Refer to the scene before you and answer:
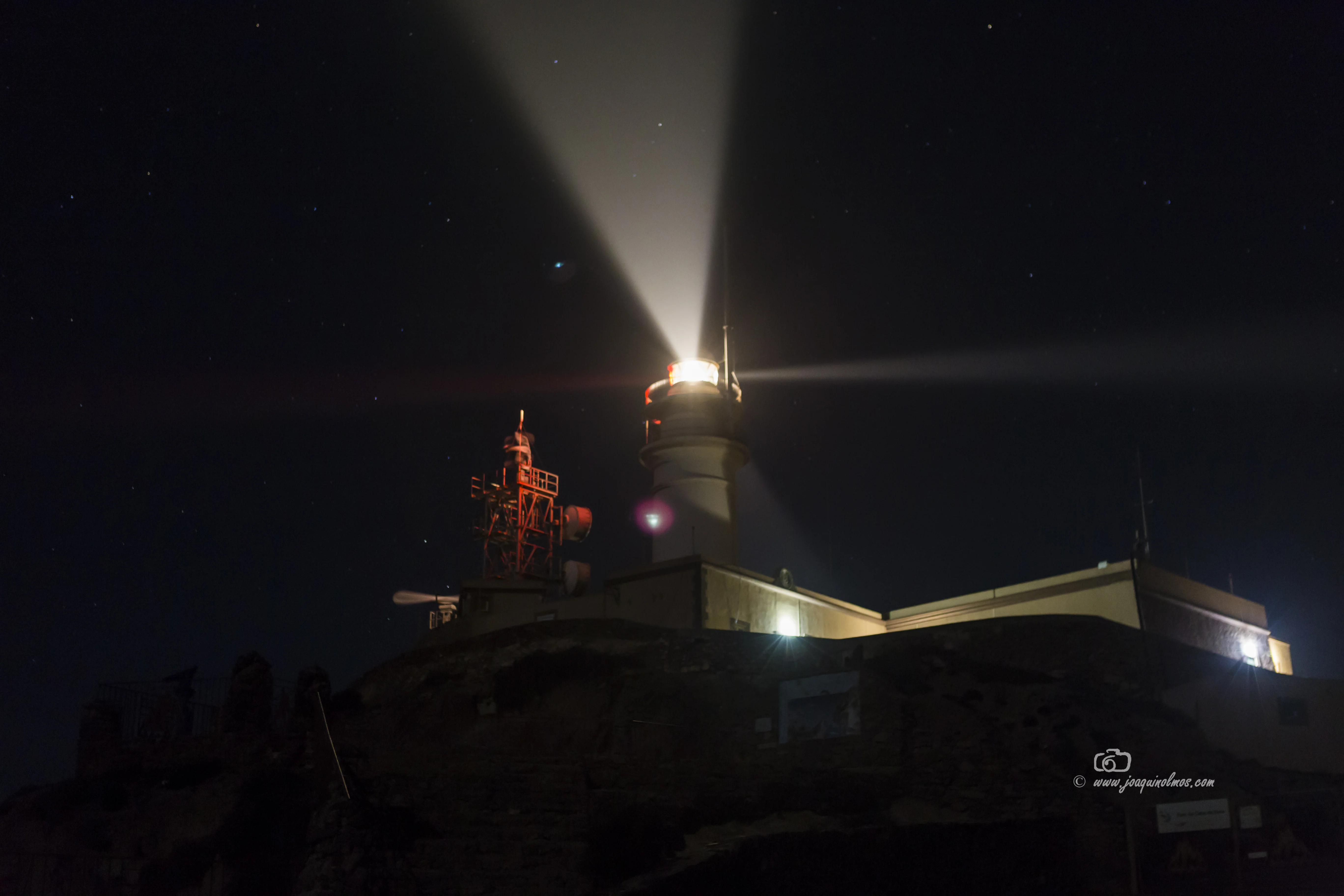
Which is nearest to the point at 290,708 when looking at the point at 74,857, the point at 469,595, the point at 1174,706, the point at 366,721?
the point at 366,721

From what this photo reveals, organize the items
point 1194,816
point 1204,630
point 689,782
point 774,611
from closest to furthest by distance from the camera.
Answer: point 1194,816 < point 689,782 < point 1204,630 < point 774,611

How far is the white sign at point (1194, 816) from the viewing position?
1498cm

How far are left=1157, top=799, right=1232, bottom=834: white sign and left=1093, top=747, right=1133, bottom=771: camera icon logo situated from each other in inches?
109

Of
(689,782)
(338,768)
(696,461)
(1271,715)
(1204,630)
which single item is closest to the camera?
(338,768)

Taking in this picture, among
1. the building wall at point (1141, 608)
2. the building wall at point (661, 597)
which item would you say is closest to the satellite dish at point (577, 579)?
the building wall at point (661, 597)

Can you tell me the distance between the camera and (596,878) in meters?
13.8

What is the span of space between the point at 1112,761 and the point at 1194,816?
3307 millimetres

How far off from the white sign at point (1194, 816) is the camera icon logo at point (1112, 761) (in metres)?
2.78

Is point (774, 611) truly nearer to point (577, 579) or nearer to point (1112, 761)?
point (577, 579)

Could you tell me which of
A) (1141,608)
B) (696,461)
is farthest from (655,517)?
(1141,608)

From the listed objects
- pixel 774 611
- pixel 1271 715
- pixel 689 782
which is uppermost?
pixel 774 611

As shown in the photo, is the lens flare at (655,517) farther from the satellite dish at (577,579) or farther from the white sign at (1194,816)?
the white sign at (1194,816)

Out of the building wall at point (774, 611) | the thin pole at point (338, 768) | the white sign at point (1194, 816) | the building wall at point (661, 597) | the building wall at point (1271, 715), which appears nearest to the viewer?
the thin pole at point (338, 768)

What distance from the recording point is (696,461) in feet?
101
